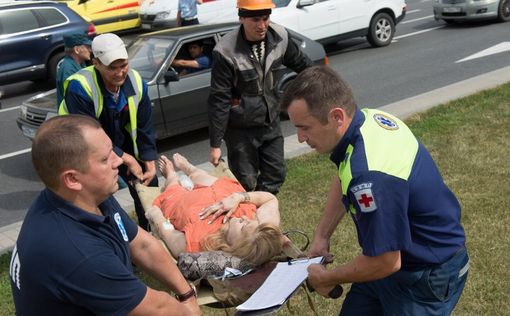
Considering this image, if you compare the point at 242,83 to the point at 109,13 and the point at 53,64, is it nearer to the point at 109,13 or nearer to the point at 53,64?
the point at 53,64

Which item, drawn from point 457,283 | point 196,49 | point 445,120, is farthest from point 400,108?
point 457,283

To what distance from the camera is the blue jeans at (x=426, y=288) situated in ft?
8.97

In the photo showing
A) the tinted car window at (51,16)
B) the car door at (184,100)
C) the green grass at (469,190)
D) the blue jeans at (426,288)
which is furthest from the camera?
the tinted car window at (51,16)

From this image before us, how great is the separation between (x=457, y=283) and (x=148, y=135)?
280 cm

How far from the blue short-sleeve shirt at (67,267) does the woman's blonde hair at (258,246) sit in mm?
1496

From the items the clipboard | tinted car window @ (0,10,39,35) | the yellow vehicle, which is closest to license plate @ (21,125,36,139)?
tinted car window @ (0,10,39,35)

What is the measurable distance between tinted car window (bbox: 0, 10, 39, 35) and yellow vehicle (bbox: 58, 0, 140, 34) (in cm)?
358

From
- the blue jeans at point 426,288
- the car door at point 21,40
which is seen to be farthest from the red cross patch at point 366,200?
the car door at point 21,40

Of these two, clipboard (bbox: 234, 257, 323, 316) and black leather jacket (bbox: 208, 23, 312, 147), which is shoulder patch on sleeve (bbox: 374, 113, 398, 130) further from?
black leather jacket (bbox: 208, 23, 312, 147)

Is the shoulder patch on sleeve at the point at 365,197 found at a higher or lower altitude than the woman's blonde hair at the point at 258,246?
higher

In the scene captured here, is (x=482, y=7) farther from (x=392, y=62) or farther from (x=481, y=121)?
(x=481, y=121)

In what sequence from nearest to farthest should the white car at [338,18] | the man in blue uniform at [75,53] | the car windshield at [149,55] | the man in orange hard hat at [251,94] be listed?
the man in orange hard hat at [251,94] → the man in blue uniform at [75,53] → the car windshield at [149,55] → the white car at [338,18]

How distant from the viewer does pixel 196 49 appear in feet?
29.3

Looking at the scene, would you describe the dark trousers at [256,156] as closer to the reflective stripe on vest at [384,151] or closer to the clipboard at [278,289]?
the clipboard at [278,289]
